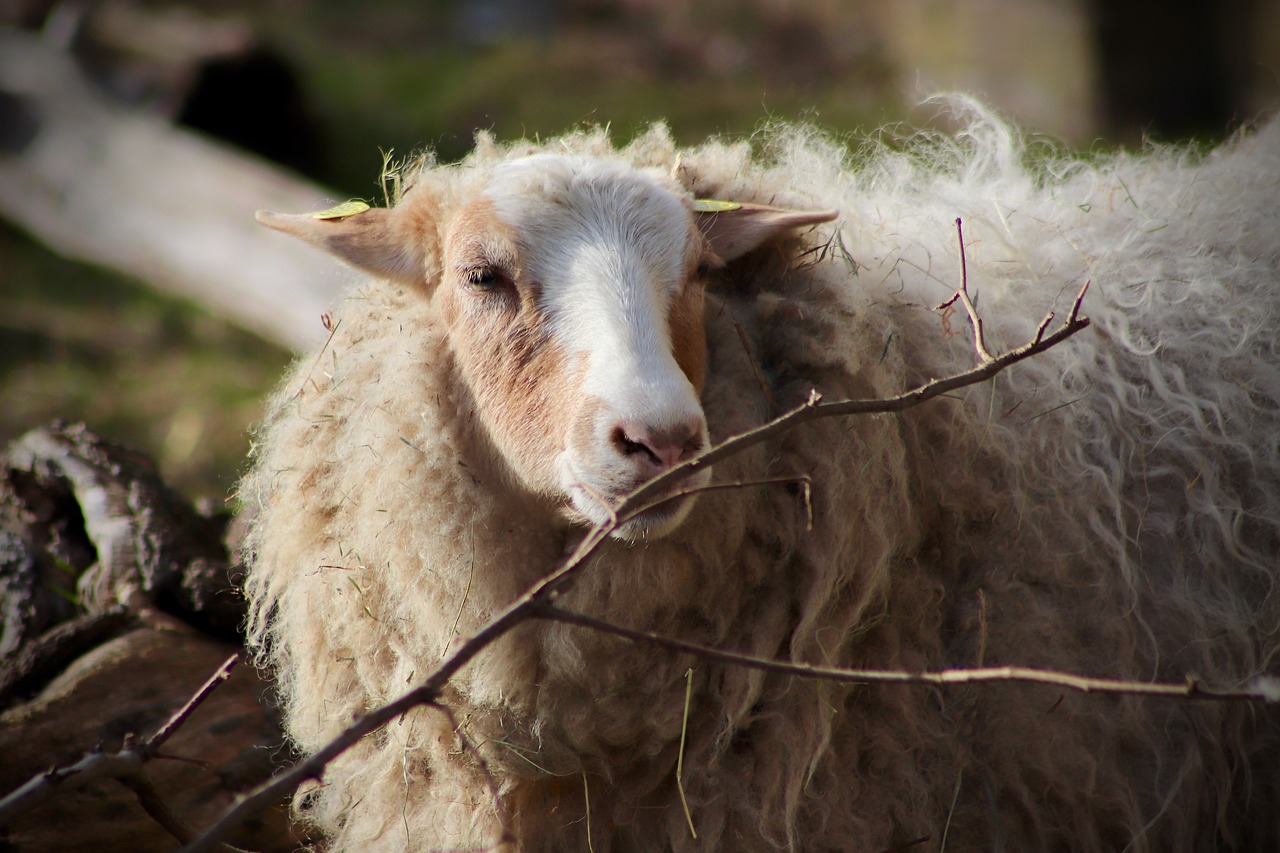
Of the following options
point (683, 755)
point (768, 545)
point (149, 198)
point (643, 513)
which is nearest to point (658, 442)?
point (643, 513)

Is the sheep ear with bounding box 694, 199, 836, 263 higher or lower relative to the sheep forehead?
higher

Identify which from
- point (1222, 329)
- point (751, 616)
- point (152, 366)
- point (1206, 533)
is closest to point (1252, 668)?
point (1206, 533)

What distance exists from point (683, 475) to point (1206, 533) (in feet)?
5.02

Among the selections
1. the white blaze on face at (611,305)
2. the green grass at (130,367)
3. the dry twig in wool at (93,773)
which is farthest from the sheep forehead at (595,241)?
the green grass at (130,367)

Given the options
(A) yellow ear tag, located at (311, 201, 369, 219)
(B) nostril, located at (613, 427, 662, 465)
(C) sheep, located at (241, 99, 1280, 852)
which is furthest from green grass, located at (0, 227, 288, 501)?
(B) nostril, located at (613, 427, 662, 465)

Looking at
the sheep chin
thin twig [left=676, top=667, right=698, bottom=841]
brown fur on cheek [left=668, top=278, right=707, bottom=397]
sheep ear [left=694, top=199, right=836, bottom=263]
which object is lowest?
thin twig [left=676, top=667, right=698, bottom=841]

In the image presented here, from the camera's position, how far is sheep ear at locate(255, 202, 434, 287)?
9.05 feet

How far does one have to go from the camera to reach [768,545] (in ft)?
8.64

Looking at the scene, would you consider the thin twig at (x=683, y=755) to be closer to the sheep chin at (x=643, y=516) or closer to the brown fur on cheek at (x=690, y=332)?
the sheep chin at (x=643, y=516)

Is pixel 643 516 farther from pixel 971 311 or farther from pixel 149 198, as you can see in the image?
pixel 149 198

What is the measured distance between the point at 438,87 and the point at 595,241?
8.41 m

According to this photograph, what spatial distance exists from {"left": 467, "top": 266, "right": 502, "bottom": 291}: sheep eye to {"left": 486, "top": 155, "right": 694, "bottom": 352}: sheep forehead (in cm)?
9

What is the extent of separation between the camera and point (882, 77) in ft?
33.6

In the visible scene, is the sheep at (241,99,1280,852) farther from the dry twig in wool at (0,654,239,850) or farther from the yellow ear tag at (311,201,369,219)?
the dry twig in wool at (0,654,239,850)
